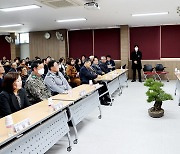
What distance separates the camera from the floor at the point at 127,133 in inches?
143

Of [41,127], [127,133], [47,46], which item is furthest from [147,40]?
[41,127]

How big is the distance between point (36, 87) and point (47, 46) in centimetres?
964

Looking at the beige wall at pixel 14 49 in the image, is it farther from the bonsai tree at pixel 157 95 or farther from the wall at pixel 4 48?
the bonsai tree at pixel 157 95

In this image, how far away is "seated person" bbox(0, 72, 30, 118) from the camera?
122 inches

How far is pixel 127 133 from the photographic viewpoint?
4309mm

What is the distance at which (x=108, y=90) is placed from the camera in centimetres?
666

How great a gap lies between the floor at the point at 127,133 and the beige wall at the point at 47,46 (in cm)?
746

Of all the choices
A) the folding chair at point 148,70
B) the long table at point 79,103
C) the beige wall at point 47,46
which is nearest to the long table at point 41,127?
the long table at point 79,103

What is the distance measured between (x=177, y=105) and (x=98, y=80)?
219 centimetres

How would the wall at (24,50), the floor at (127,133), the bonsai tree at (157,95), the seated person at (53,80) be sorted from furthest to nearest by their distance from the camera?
1. the wall at (24,50)
2. the bonsai tree at (157,95)
3. the seated person at (53,80)
4. the floor at (127,133)

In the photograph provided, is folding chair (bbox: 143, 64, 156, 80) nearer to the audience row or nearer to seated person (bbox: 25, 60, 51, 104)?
the audience row

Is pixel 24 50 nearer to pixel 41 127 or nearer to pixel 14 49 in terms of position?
pixel 14 49

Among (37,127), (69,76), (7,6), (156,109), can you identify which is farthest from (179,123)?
(7,6)

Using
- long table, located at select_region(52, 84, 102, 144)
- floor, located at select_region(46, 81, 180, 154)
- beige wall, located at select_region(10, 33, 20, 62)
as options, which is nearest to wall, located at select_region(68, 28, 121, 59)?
beige wall, located at select_region(10, 33, 20, 62)
